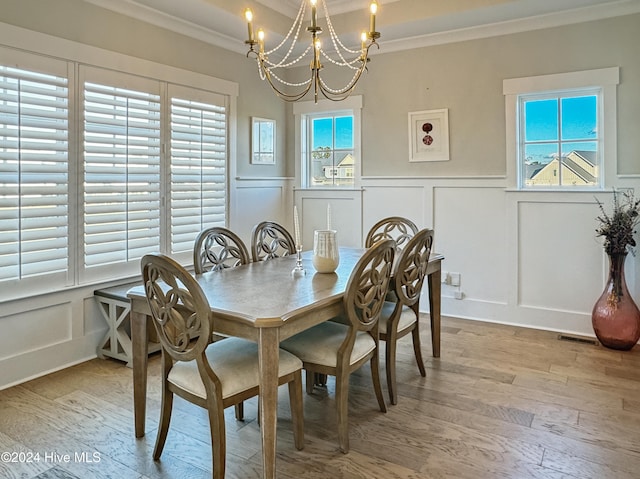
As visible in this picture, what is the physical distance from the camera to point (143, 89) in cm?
367

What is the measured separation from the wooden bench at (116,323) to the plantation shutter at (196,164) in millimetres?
750

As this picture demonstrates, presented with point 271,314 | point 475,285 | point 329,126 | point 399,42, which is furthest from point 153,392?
point 399,42

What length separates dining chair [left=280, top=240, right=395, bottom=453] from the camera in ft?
7.38

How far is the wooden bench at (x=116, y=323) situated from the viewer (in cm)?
333

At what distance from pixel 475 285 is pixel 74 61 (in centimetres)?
375

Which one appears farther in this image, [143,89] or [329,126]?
[329,126]

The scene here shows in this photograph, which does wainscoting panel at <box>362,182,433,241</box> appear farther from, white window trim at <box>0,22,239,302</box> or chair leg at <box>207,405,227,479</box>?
chair leg at <box>207,405,227,479</box>

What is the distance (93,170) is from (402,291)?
2.32 metres

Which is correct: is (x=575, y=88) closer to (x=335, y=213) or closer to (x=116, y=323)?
(x=335, y=213)

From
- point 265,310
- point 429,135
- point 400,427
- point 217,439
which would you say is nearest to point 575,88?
point 429,135

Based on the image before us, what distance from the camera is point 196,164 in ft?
13.8

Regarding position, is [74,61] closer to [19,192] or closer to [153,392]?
[19,192]

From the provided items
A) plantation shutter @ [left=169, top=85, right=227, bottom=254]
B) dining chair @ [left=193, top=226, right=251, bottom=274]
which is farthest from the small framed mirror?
dining chair @ [left=193, top=226, right=251, bottom=274]

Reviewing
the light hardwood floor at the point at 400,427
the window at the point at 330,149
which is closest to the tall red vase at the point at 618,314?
the light hardwood floor at the point at 400,427
